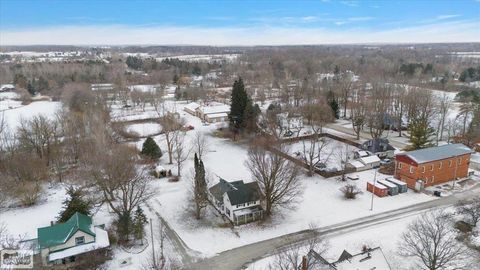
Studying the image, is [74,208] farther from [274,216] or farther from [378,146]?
[378,146]

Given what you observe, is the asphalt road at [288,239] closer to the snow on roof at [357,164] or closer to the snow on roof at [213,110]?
the snow on roof at [357,164]

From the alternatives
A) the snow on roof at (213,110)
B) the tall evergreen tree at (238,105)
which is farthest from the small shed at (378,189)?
the snow on roof at (213,110)

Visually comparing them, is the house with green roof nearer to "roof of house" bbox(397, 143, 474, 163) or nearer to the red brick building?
the red brick building

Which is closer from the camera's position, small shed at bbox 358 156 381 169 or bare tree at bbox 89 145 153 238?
bare tree at bbox 89 145 153 238

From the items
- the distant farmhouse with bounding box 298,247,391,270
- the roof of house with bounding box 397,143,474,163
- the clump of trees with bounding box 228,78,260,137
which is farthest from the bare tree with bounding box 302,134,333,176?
the distant farmhouse with bounding box 298,247,391,270

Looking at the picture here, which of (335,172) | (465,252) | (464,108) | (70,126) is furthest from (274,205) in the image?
(464,108)

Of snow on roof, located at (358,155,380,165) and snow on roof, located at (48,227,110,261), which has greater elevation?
snow on roof, located at (358,155,380,165)
